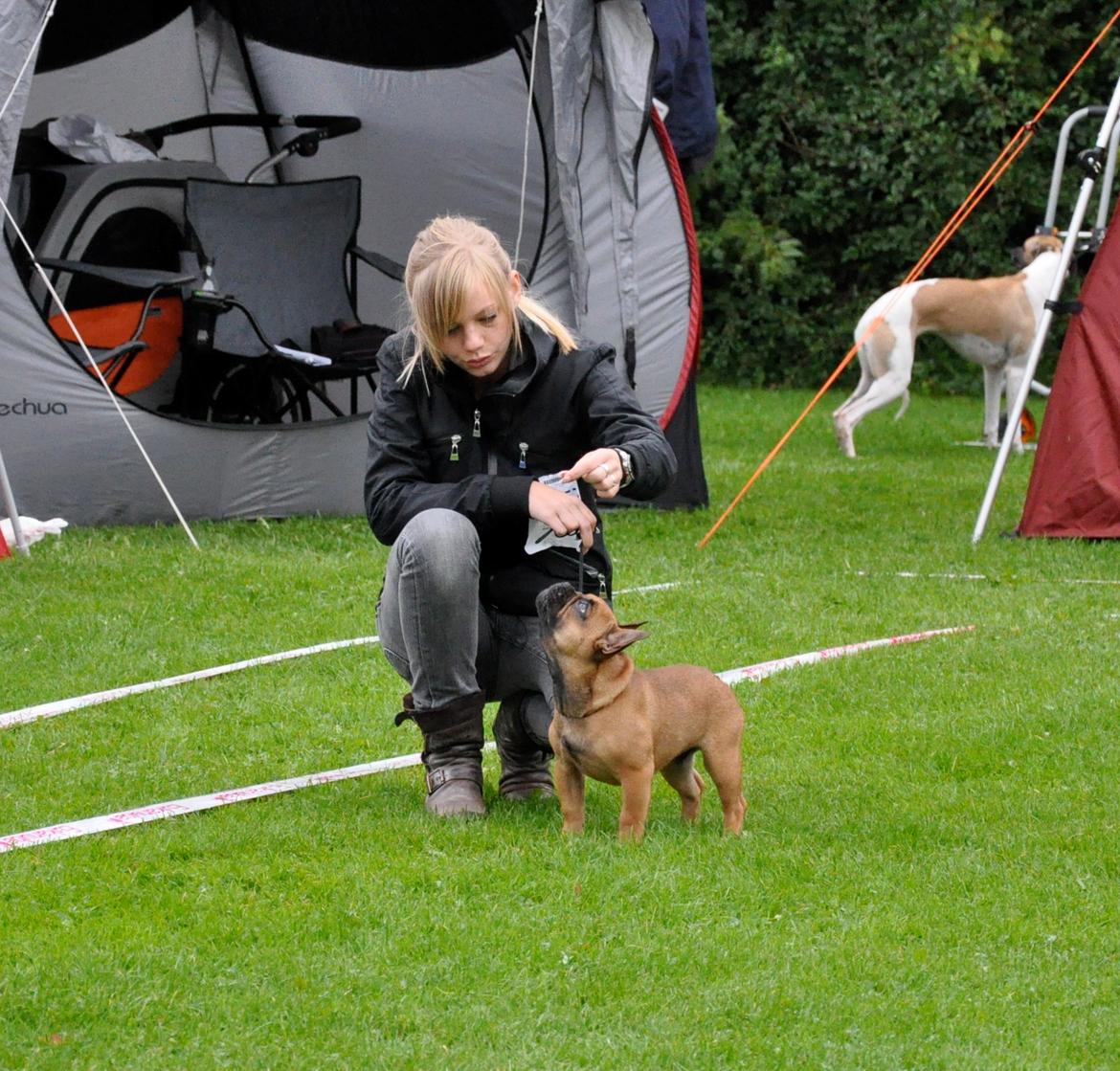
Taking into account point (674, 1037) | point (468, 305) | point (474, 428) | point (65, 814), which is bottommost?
point (65, 814)

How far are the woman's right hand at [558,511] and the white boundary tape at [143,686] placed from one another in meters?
1.72

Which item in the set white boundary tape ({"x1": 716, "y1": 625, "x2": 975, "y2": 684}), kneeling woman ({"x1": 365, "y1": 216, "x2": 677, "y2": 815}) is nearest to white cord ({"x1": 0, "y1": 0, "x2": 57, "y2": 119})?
kneeling woman ({"x1": 365, "y1": 216, "x2": 677, "y2": 815})

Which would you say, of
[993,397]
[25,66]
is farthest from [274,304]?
[993,397]

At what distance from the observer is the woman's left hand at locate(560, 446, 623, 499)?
3320mm

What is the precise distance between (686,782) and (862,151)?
1198 centimetres

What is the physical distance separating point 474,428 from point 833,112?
12.1 m

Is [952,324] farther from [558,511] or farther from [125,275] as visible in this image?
[558,511]

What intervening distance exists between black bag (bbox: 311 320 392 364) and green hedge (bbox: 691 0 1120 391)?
683 cm

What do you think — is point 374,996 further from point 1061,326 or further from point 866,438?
point 1061,326

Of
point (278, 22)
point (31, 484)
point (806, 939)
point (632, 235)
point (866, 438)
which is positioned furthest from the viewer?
point (866, 438)

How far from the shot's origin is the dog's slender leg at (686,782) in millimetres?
3559

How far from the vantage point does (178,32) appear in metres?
8.98

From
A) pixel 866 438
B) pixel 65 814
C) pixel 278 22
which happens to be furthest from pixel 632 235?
pixel 65 814

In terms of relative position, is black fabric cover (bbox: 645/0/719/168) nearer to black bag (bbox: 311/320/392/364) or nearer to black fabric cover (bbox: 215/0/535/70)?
black fabric cover (bbox: 215/0/535/70)
